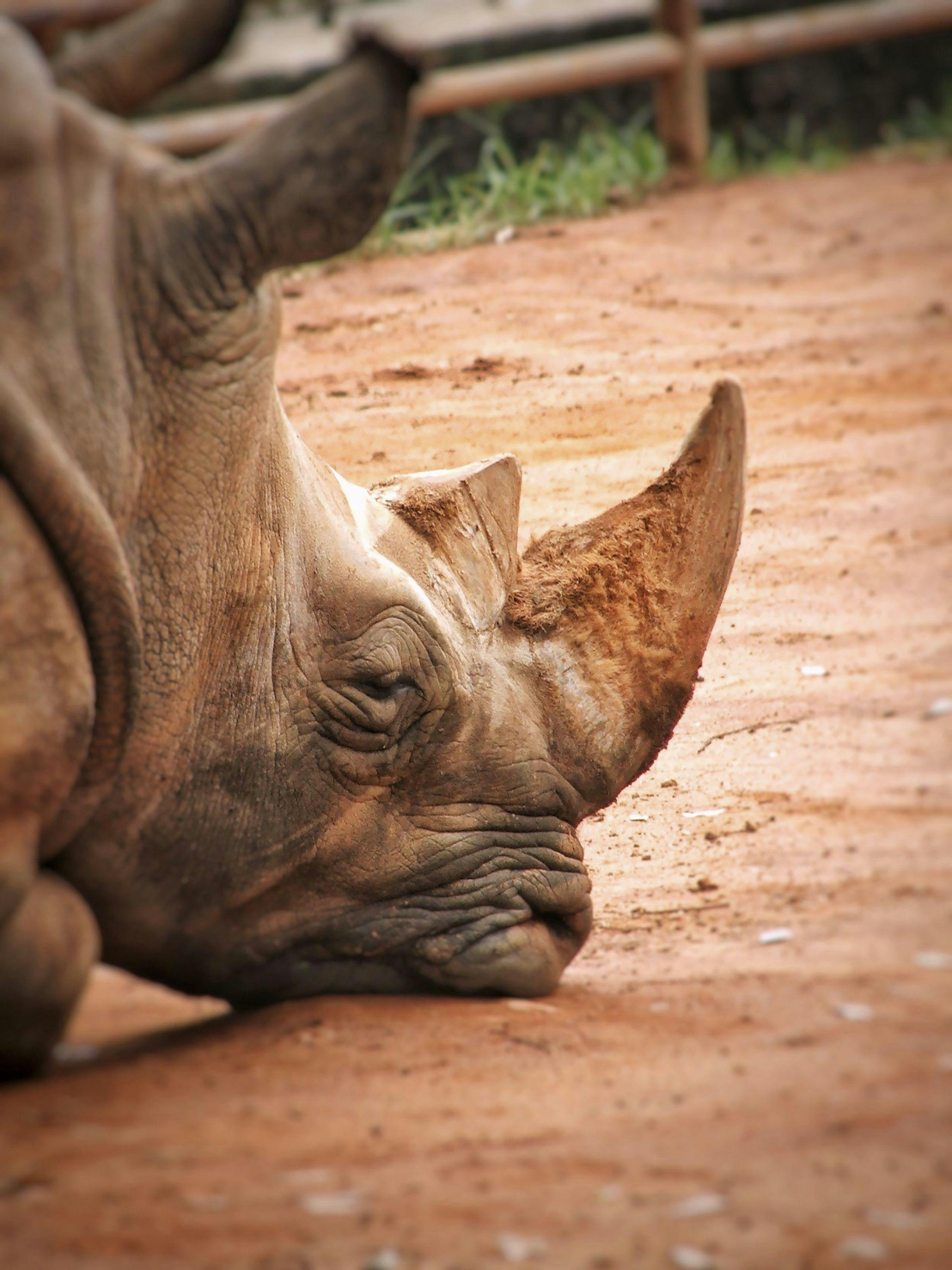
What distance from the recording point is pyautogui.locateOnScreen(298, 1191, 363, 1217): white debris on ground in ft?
6.91

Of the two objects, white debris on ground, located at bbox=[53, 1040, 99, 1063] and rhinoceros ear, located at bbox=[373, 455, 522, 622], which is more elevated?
rhinoceros ear, located at bbox=[373, 455, 522, 622]

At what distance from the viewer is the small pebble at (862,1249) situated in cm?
199

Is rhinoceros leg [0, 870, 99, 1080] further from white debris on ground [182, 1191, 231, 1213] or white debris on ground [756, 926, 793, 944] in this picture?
white debris on ground [756, 926, 793, 944]

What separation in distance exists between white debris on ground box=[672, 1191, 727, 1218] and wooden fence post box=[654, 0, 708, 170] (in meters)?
7.93

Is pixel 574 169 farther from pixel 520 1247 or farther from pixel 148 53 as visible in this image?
pixel 520 1247

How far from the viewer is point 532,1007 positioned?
2.96 meters

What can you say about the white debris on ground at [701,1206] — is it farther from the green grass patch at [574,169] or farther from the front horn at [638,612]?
the green grass patch at [574,169]

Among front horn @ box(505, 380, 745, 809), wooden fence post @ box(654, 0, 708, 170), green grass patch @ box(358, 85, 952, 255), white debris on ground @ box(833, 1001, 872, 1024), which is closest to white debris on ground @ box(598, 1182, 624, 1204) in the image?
white debris on ground @ box(833, 1001, 872, 1024)

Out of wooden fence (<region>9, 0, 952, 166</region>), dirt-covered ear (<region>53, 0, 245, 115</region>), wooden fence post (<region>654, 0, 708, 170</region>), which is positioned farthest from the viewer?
wooden fence post (<region>654, 0, 708, 170</region>)

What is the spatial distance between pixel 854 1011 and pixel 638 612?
2.96 ft

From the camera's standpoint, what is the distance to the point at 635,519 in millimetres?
3305

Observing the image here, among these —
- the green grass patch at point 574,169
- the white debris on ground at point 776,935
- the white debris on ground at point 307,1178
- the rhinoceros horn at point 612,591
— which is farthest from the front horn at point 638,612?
the green grass patch at point 574,169

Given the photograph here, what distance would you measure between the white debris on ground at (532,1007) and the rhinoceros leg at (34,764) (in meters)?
0.79

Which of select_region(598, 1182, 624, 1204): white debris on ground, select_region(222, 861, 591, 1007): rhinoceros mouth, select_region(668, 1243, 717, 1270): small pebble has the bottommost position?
select_region(222, 861, 591, 1007): rhinoceros mouth
